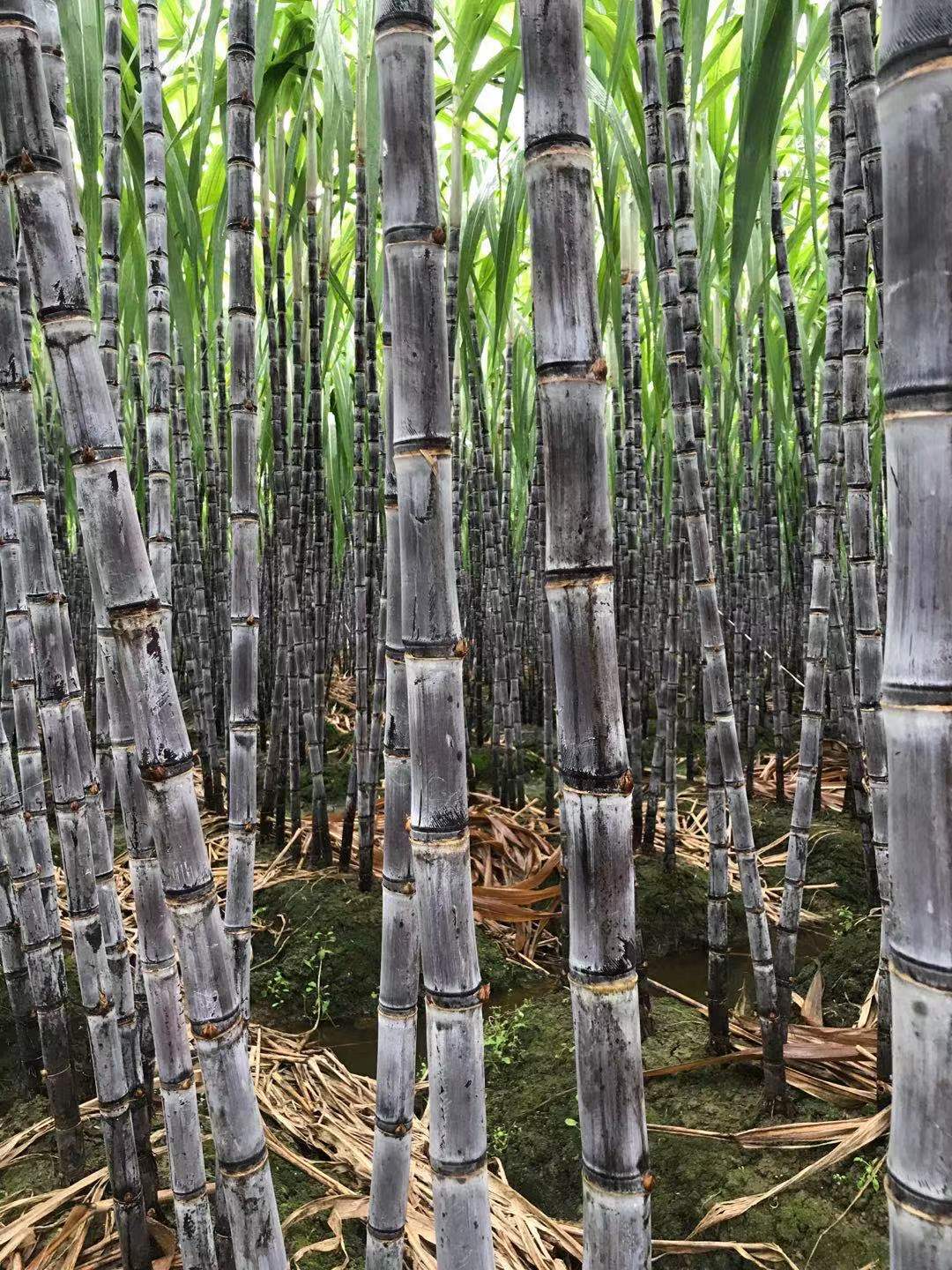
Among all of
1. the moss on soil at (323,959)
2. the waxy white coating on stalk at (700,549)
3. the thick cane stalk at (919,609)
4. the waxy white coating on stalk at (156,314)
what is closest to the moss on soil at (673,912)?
the moss on soil at (323,959)

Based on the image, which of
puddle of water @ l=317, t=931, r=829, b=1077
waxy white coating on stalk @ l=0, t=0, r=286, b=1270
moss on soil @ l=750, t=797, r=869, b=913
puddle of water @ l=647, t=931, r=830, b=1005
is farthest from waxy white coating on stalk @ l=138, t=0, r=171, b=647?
moss on soil @ l=750, t=797, r=869, b=913

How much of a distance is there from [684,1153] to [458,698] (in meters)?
1.18

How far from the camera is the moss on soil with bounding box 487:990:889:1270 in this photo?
4.26 ft

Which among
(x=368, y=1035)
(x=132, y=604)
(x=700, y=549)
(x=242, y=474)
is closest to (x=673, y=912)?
(x=368, y=1035)

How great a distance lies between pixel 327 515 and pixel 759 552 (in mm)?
1667

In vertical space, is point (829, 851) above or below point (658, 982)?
above

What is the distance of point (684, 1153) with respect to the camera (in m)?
1.48

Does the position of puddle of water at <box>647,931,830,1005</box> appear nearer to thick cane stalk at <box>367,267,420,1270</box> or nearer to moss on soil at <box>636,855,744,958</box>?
moss on soil at <box>636,855,744,958</box>

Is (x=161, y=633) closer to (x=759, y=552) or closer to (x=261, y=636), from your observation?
(x=759, y=552)

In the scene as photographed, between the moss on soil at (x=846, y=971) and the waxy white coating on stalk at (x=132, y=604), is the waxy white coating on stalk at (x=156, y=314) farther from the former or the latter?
the moss on soil at (x=846, y=971)

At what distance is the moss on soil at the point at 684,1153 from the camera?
1298 mm

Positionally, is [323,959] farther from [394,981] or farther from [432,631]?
[432,631]

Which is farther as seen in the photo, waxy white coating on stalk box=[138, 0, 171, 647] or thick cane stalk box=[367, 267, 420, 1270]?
waxy white coating on stalk box=[138, 0, 171, 647]

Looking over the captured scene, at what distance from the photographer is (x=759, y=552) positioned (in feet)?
11.3
